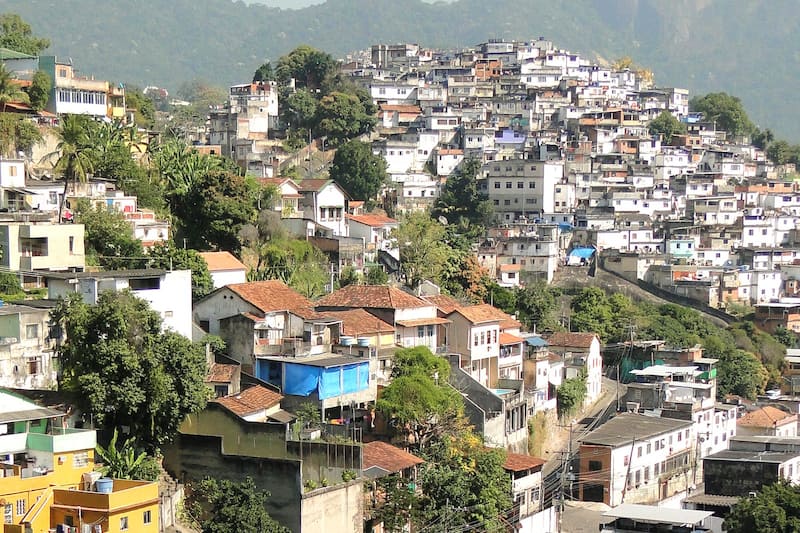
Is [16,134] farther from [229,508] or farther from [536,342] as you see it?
[229,508]

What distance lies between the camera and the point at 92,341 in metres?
21.3

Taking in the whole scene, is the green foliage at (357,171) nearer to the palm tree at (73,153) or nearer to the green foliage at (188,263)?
the palm tree at (73,153)

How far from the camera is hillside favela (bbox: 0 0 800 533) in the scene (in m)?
21.1

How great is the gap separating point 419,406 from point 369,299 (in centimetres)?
427

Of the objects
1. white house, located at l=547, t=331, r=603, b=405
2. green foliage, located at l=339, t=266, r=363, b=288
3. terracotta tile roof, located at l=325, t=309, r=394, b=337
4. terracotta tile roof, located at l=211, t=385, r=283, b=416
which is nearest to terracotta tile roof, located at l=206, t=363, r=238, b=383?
terracotta tile roof, located at l=211, t=385, r=283, b=416

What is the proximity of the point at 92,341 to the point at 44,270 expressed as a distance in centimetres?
495

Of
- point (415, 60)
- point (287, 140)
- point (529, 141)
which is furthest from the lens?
point (415, 60)

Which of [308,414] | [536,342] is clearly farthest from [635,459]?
[308,414]

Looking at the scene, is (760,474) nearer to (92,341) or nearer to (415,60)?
(92,341)

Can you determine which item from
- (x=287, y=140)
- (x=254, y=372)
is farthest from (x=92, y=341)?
(x=287, y=140)

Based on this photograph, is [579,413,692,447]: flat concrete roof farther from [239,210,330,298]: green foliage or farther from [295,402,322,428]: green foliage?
[295,402,322,428]: green foliage

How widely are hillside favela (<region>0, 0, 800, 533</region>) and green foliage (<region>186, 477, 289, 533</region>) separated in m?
0.04

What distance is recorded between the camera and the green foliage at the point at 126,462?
66.0ft

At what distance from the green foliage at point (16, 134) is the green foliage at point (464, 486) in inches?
454
